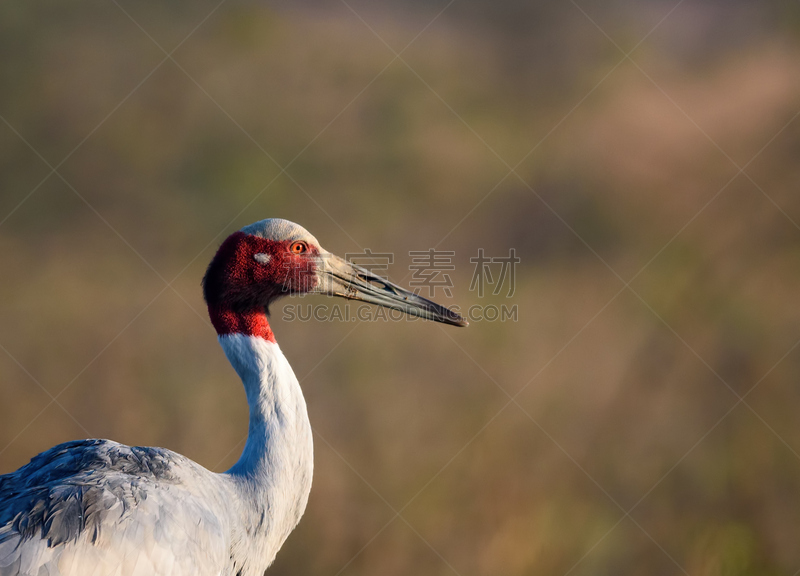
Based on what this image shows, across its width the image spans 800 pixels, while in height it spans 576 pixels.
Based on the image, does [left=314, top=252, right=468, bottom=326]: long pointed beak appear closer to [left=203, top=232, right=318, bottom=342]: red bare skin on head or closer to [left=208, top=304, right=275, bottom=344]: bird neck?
[left=203, top=232, right=318, bottom=342]: red bare skin on head

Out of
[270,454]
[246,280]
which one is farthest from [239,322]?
[270,454]

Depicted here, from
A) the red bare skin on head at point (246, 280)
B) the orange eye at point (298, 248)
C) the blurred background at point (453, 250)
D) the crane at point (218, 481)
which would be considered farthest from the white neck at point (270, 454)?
the blurred background at point (453, 250)

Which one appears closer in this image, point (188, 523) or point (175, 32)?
point (188, 523)

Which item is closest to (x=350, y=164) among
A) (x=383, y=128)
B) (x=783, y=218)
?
(x=383, y=128)

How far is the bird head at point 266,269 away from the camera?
2.97 meters

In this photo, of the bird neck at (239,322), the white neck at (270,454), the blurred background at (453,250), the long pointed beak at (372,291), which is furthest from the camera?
the blurred background at (453,250)

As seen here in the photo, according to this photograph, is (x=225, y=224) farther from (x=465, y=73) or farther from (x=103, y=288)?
(x=465, y=73)

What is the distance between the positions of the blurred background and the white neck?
161 inches

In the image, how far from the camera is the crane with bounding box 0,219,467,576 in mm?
2428

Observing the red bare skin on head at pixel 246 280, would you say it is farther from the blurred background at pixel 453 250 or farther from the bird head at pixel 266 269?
the blurred background at pixel 453 250

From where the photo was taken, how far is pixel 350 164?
349 inches

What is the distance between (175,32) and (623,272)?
249 inches

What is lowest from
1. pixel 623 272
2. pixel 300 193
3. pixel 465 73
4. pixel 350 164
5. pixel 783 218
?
pixel 300 193

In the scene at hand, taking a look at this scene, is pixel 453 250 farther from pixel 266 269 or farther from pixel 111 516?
pixel 111 516
